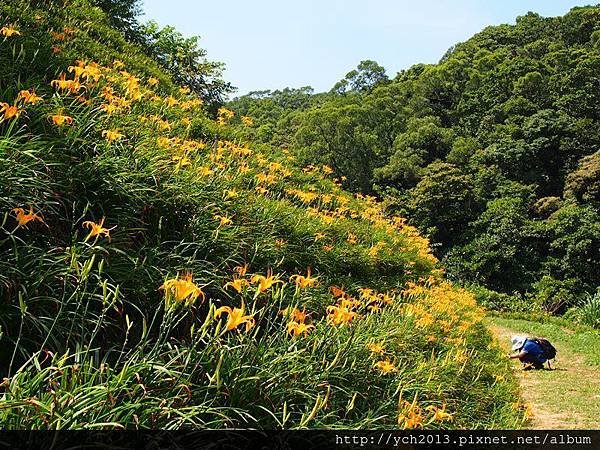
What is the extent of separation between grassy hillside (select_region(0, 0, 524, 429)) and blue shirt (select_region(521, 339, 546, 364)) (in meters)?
4.82

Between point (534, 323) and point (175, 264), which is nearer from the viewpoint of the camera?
point (175, 264)

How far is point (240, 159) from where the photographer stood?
15.5 ft

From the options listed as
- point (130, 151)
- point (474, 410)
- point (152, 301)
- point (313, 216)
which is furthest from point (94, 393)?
point (313, 216)

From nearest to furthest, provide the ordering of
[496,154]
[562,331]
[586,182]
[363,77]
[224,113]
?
[224,113], [562,331], [586,182], [496,154], [363,77]

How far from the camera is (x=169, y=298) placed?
138cm

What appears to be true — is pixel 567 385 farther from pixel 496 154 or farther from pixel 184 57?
pixel 496 154

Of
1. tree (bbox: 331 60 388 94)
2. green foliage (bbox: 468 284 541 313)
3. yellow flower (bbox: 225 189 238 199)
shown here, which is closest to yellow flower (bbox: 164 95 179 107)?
yellow flower (bbox: 225 189 238 199)

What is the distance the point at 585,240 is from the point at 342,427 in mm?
25714

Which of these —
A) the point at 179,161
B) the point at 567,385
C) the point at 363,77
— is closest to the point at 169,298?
the point at 179,161

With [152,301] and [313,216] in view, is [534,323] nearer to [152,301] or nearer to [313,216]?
[313,216]

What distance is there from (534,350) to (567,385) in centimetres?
103

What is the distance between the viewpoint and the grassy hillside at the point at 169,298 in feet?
4.60

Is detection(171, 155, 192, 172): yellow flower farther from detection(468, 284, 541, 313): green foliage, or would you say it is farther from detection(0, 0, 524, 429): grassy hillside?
detection(468, 284, 541, 313): green foliage

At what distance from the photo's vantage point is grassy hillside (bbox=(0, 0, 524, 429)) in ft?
4.60
